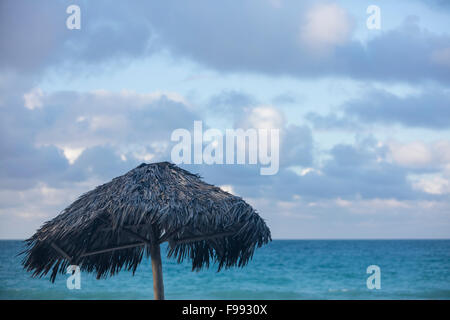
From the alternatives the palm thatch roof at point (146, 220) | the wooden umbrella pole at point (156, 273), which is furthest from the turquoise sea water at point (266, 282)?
the wooden umbrella pole at point (156, 273)

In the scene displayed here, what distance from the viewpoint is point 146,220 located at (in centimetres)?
610

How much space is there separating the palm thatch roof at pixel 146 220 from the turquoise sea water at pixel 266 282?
1374 cm

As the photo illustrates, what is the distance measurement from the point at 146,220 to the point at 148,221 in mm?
77

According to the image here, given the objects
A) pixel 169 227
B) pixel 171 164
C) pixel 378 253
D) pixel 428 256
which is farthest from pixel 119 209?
pixel 378 253

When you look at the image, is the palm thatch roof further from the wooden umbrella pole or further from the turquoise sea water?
the turquoise sea water

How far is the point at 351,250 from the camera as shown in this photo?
4103cm

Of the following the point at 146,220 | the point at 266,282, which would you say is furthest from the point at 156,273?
the point at 266,282

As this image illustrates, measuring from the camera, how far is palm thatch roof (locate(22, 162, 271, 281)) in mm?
6012

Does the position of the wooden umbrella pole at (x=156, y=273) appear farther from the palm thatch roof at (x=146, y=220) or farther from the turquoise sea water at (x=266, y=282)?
the turquoise sea water at (x=266, y=282)

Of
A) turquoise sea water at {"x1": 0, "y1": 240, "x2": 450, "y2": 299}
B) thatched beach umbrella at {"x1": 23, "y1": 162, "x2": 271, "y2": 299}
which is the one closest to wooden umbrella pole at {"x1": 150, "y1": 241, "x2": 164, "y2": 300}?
thatched beach umbrella at {"x1": 23, "y1": 162, "x2": 271, "y2": 299}

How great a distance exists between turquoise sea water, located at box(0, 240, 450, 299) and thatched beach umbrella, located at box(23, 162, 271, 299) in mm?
13769

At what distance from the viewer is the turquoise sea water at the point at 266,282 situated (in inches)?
821

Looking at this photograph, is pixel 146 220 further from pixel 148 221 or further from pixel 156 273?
pixel 156 273

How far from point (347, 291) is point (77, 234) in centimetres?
Result: 1764
